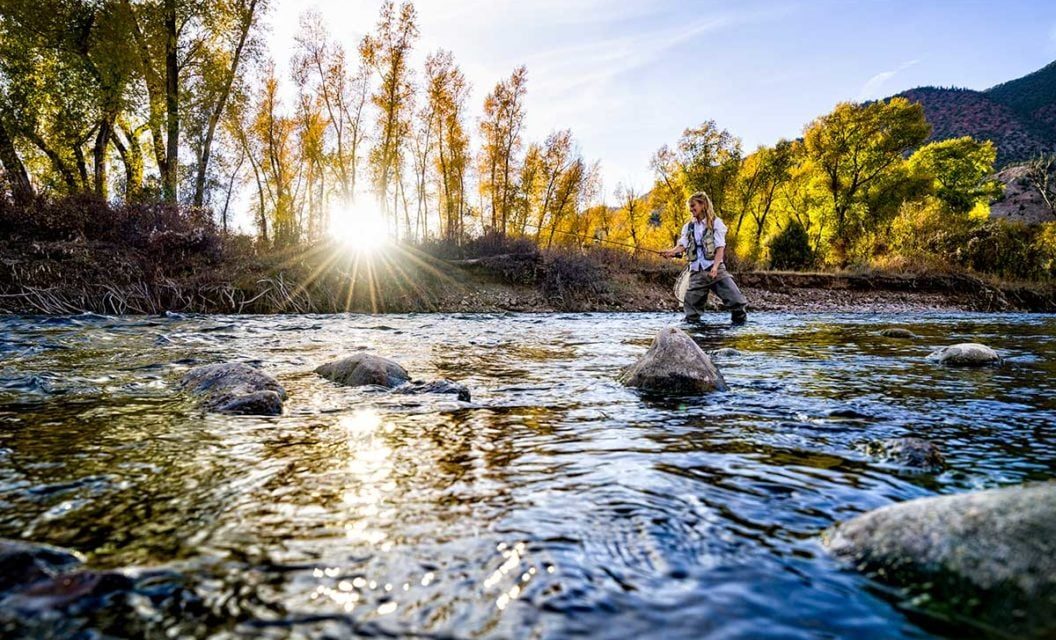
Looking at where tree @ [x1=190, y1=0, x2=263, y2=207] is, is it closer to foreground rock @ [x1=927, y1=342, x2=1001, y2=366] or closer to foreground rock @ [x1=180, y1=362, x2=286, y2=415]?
foreground rock @ [x1=180, y1=362, x2=286, y2=415]

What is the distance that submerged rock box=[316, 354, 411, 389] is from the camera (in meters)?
4.60

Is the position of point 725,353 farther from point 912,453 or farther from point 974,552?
point 974,552

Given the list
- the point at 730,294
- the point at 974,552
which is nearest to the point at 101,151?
the point at 730,294

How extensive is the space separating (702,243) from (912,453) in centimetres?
1071

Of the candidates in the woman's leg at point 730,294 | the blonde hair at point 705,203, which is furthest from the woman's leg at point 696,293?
the blonde hair at point 705,203

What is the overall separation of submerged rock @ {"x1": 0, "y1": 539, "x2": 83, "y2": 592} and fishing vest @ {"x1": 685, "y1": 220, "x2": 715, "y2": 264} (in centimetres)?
1269

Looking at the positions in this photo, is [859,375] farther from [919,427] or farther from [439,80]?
[439,80]

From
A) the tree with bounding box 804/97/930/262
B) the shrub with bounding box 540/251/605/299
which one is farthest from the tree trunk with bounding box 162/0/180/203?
the tree with bounding box 804/97/930/262

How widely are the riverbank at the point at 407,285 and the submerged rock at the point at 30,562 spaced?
13.7m

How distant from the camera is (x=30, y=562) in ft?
4.81

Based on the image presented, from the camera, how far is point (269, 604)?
134cm

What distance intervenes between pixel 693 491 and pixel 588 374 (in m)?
3.22

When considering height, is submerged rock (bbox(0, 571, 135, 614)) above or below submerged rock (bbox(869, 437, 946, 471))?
above

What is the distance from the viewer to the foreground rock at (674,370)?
176 inches
